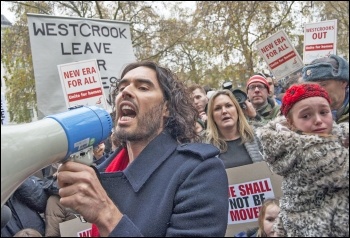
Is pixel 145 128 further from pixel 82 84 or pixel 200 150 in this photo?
pixel 82 84

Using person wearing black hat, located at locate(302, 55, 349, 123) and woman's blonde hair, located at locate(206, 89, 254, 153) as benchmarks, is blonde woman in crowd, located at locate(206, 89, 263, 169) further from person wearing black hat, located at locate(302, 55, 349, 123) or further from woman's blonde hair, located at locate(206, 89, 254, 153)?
person wearing black hat, located at locate(302, 55, 349, 123)

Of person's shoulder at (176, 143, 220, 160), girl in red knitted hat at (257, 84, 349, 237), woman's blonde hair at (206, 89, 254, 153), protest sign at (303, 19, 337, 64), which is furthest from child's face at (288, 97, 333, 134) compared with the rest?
protest sign at (303, 19, 337, 64)

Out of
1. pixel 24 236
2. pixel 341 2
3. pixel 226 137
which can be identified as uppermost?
pixel 341 2

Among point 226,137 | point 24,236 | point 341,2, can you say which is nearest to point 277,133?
point 24,236

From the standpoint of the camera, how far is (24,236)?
881 mm

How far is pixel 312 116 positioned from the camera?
106 centimetres

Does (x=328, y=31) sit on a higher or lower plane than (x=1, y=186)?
higher

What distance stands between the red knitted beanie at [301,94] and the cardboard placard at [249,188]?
1.37 metres

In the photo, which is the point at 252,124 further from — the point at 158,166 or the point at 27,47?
the point at 27,47

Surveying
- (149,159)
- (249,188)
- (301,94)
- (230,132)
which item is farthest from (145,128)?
(230,132)

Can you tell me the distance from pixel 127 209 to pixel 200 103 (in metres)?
3.25

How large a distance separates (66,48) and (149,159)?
317 centimetres

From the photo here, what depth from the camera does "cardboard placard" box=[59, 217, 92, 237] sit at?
918 mm

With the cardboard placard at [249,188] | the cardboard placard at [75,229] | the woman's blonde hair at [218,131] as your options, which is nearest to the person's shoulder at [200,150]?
the cardboard placard at [75,229]
